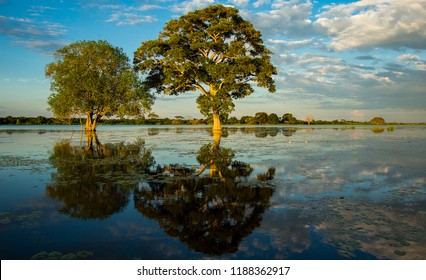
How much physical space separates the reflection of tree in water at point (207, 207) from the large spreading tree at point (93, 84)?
1706 inches

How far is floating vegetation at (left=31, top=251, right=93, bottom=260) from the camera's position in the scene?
5.40 m

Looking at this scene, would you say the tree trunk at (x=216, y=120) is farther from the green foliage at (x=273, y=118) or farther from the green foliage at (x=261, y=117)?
the green foliage at (x=273, y=118)

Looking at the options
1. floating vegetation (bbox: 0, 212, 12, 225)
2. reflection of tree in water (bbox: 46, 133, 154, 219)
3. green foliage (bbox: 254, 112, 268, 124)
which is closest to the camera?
floating vegetation (bbox: 0, 212, 12, 225)

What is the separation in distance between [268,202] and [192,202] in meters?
2.18

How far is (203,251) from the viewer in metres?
5.61

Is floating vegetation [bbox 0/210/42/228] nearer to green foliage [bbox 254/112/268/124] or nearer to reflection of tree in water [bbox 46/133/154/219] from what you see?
reflection of tree in water [bbox 46/133/154/219]

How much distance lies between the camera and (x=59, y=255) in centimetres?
548

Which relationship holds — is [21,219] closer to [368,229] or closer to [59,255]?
[59,255]

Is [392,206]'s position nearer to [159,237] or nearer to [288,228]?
[288,228]

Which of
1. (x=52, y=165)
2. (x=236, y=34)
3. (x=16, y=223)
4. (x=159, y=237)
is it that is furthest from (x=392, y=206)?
(x=236, y=34)

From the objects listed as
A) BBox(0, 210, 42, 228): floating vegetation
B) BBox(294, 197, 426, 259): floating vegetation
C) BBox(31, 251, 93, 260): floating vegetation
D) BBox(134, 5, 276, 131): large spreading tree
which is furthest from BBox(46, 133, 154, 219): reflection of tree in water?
BBox(134, 5, 276, 131): large spreading tree

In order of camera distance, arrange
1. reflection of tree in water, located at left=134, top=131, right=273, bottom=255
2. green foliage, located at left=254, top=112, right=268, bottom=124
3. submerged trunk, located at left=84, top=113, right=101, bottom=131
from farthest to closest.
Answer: green foliage, located at left=254, top=112, right=268, bottom=124
submerged trunk, located at left=84, top=113, right=101, bottom=131
reflection of tree in water, located at left=134, top=131, right=273, bottom=255

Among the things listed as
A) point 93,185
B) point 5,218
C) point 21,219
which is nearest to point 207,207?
point 21,219

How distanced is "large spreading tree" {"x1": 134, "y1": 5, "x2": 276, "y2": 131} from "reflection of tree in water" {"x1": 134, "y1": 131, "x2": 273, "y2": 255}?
35.9 metres
